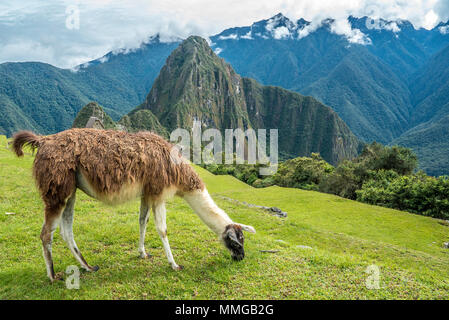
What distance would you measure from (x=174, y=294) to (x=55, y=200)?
2.32m

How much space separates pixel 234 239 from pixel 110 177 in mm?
2404

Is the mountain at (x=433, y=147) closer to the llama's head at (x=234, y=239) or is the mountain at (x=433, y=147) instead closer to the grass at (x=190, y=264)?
the grass at (x=190, y=264)

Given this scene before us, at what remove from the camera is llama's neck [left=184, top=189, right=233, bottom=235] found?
4.88 m

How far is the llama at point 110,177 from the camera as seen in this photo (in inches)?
156

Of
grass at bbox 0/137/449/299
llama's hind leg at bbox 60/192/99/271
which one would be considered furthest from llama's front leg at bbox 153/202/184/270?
llama's hind leg at bbox 60/192/99/271

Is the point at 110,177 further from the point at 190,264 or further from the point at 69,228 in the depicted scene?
the point at 190,264

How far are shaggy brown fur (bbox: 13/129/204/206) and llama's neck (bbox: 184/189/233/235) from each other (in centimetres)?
19

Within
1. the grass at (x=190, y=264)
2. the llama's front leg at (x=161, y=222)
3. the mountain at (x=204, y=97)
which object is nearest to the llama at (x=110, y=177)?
the llama's front leg at (x=161, y=222)

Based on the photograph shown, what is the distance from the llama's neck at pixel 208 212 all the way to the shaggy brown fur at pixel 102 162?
0.19 m

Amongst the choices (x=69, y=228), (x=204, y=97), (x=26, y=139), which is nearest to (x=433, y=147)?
(x=204, y=97)

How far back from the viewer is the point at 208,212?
492 centimetres

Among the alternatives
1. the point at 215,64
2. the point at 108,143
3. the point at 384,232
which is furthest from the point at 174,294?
the point at 215,64

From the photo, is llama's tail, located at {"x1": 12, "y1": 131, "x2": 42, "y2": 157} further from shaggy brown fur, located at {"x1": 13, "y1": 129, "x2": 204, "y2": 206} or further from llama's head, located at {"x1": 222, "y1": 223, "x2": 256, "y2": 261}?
llama's head, located at {"x1": 222, "y1": 223, "x2": 256, "y2": 261}

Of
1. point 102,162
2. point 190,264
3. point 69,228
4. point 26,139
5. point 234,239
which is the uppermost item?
point 26,139
